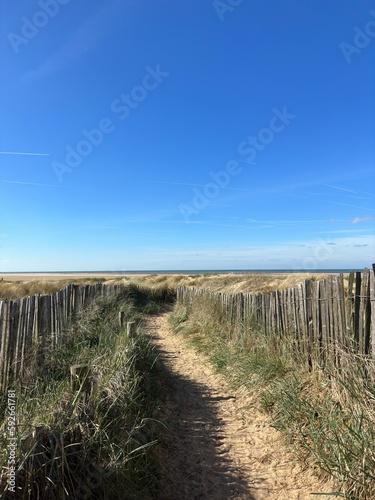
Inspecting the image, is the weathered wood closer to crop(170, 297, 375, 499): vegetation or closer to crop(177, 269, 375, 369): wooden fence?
crop(170, 297, 375, 499): vegetation

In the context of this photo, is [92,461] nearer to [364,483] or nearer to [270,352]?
[364,483]

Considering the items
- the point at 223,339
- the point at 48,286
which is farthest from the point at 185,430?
the point at 48,286

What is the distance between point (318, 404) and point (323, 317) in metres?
1.18

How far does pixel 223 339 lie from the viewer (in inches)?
294

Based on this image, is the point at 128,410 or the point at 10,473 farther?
the point at 128,410

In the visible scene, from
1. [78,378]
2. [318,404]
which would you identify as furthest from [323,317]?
[78,378]

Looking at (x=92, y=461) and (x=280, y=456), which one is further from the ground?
(x=92, y=461)

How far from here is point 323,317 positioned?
439cm

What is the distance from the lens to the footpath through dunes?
2.94 m

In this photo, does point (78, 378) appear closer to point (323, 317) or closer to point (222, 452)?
point (222, 452)

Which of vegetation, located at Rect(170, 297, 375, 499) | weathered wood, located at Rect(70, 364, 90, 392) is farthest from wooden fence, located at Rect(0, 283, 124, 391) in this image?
vegetation, located at Rect(170, 297, 375, 499)

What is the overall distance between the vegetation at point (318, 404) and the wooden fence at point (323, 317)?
156mm

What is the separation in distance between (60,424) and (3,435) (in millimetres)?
377

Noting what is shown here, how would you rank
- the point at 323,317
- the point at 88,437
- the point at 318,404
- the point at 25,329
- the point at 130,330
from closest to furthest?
the point at 88,437 → the point at 318,404 → the point at 323,317 → the point at 25,329 → the point at 130,330
